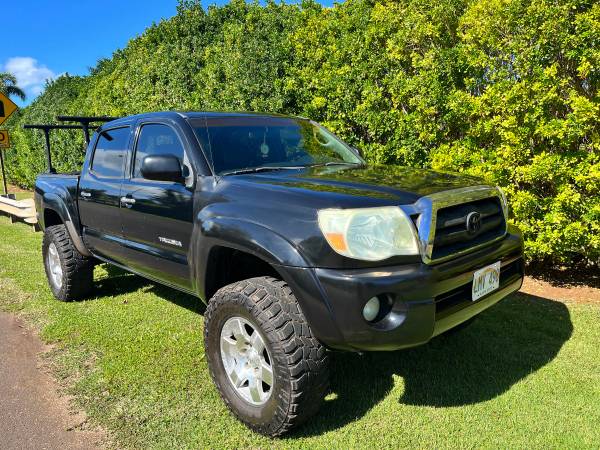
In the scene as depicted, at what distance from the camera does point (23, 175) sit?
21984 millimetres

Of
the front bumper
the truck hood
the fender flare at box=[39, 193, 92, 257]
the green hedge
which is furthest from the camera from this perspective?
the fender flare at box=[39, 193, 92, 257]

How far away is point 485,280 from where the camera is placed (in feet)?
9.61

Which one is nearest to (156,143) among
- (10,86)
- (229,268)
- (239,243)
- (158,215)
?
(158,215)

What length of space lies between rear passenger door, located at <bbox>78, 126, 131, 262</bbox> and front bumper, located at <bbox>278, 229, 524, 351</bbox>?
7.57ft

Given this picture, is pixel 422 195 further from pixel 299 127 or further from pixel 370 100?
pixel 370 100

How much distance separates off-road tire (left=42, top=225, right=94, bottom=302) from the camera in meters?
5.11

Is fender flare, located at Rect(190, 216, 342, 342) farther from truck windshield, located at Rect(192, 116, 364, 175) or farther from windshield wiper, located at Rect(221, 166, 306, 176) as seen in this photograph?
truck windshield, located at Rect(192, 116, 364, 175)

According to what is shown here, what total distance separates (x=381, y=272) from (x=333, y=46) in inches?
198

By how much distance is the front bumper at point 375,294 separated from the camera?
2418 mm

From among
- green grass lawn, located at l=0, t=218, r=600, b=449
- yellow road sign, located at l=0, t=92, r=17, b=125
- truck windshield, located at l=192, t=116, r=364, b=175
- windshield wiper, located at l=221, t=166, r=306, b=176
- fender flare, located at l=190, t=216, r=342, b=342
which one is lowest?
green grass lawn, located at l=0, t=218, r=600, b=449

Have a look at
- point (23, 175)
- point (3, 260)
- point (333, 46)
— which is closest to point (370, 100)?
point (333, 46)

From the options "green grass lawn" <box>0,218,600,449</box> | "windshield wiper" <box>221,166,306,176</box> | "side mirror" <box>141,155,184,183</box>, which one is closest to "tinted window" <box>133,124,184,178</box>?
"side mirror" <box>141,155,184,183</box>

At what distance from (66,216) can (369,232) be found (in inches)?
150

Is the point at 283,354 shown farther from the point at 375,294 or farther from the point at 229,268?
the point at 229,268
